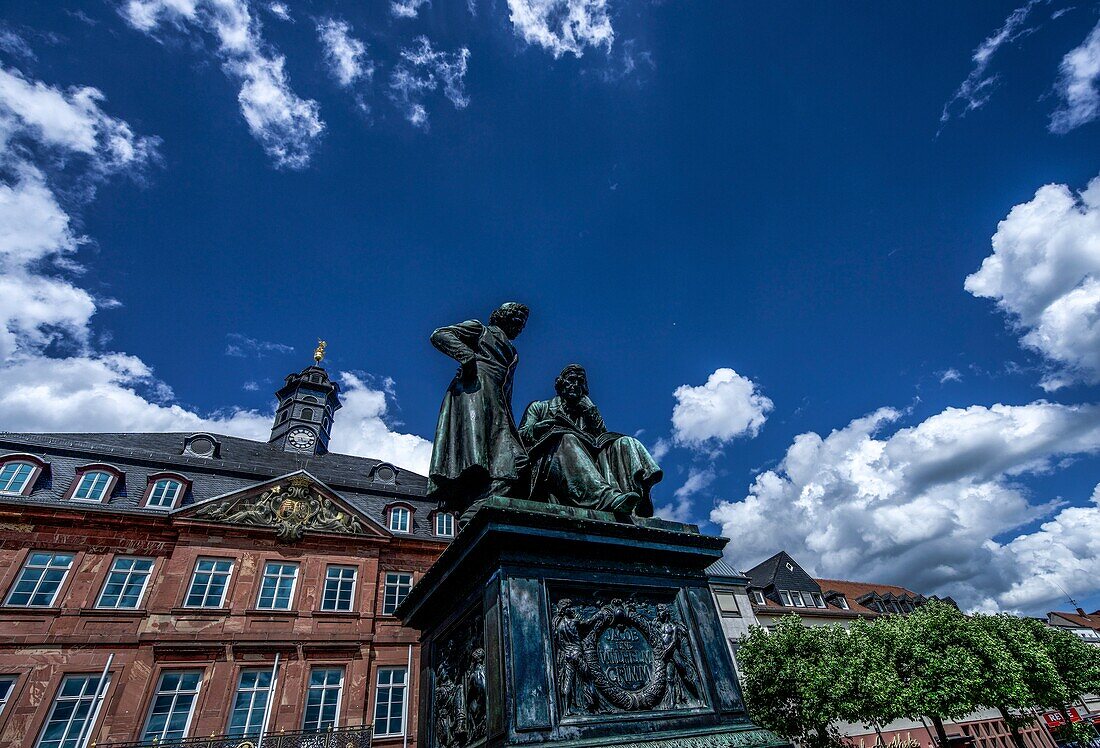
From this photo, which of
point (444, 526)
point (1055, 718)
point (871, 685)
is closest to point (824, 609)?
point (871, 685)

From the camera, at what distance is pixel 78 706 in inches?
596

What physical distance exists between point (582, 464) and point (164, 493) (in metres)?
21.4

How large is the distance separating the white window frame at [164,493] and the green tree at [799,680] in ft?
72.4

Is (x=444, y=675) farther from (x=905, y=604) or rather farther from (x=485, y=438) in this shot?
(x=905, y=604)

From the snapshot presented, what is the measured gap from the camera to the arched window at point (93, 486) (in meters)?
18.2

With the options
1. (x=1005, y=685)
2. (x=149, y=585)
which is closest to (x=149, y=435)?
(x=149, y=585)

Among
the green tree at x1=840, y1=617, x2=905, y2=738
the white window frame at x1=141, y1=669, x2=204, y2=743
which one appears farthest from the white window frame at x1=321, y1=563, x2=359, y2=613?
the green tree at x1=840, y1=617, x2=905, y2=738

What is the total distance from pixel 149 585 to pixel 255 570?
301 centimetres

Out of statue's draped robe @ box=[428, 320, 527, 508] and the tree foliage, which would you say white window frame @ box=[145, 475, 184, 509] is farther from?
the tree foliage

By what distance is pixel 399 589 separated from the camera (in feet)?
69.6

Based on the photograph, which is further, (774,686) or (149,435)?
(149,435)

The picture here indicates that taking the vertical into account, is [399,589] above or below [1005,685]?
above

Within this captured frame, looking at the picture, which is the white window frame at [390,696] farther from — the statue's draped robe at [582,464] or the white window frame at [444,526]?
the statue's draped robe at [582,464]

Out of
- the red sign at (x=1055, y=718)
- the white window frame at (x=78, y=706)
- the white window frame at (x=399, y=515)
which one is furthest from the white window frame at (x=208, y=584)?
the red sign at (x=1055, y=718)
